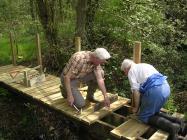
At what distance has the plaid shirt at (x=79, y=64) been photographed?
5.61 metres

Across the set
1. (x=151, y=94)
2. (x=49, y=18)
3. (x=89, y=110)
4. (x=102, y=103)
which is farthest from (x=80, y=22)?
(x=151, y=94)

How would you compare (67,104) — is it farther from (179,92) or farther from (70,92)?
(179,92)

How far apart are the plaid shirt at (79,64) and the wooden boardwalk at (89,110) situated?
0.77 metres

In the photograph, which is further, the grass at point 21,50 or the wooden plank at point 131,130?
the grass at point 21,50

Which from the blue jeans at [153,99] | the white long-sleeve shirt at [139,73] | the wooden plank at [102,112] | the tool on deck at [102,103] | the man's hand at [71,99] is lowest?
the wooden plank at [102,112]

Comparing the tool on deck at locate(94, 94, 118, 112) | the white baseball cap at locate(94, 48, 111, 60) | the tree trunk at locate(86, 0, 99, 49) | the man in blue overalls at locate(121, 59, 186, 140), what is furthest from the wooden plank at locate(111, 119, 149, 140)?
the tree trunk at locate(86, 0, 99, 49)

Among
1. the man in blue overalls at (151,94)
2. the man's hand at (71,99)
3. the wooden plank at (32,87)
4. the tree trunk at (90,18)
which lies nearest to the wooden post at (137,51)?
the man in blue overalls at (151,94)

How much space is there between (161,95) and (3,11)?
28.9ft

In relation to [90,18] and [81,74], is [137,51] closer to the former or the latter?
[81,74]

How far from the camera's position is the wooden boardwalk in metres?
5.01

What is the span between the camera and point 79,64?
563 centimetres

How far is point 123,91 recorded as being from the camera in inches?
299

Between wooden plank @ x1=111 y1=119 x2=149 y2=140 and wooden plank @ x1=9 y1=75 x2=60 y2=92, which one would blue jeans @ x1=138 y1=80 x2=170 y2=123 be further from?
wooden plank @ x1=9 y1=75 x2=60 y2=92

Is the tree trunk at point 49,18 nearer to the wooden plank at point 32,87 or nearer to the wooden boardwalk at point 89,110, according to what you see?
the wooden boardwalk at point 89,110
